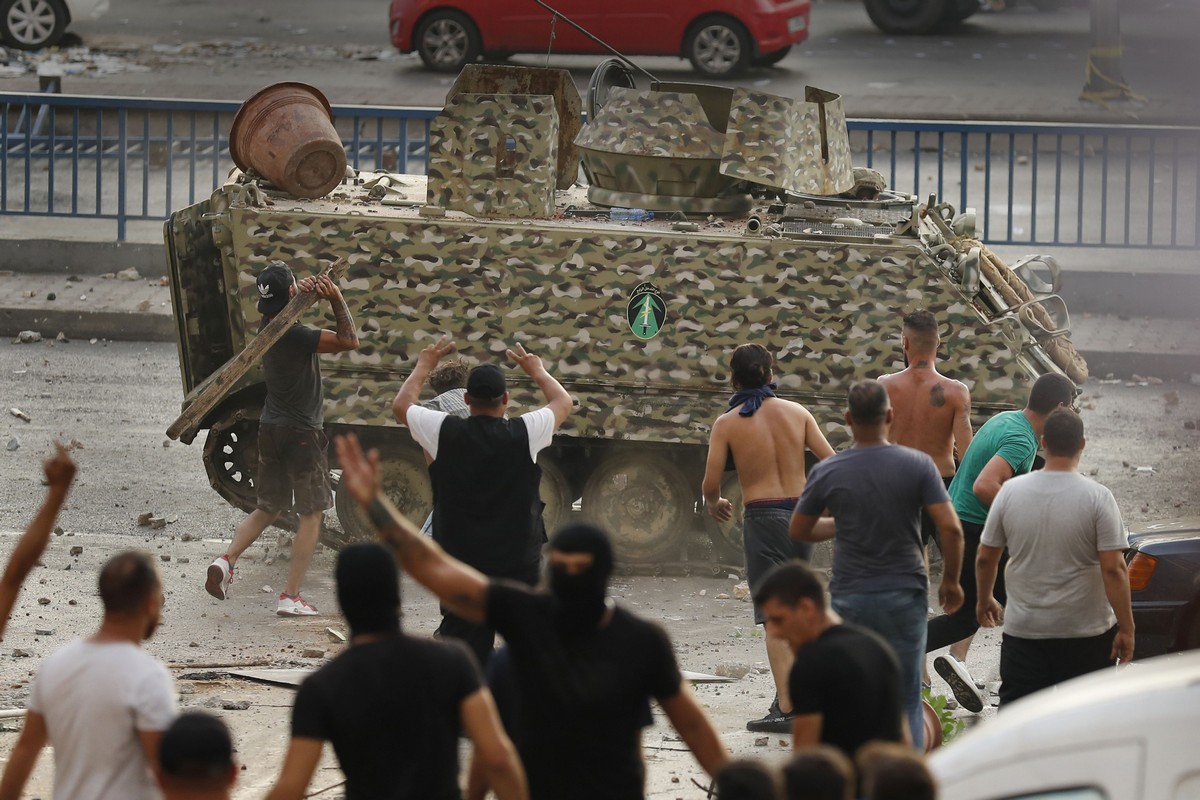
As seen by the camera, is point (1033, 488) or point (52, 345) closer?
point (1033, 488)

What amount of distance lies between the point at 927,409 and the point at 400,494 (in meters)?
3.59

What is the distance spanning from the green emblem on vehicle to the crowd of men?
Result: 7.34 feet

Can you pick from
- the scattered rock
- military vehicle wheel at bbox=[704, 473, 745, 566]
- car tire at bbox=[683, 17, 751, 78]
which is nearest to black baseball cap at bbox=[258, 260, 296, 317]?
military vehicle wheel at bbox=[704, 473, 745, 566]

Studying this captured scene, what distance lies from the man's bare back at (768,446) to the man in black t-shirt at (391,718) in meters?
3.35

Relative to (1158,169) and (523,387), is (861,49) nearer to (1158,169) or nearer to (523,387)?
(1158,169)

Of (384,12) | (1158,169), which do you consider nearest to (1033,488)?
(1158,169)

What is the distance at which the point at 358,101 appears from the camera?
71.8 feet

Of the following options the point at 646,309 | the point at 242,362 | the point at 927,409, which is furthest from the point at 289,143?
the point at 927,409

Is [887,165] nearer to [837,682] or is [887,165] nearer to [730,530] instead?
[730,530]

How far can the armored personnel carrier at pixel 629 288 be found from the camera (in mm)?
10703

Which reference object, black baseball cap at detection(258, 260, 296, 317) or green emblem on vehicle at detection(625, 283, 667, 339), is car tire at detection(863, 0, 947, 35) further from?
black baseball cap at detection(258, 260, 296, 317)

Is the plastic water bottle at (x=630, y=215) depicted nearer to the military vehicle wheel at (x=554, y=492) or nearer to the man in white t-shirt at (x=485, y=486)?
the military vehicle wheel at (x=554, y=492)

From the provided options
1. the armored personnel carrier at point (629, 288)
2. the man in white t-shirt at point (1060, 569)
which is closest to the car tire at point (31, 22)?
the armored personnel carrier at point (629, 288)

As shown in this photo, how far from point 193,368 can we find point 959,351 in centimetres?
444
